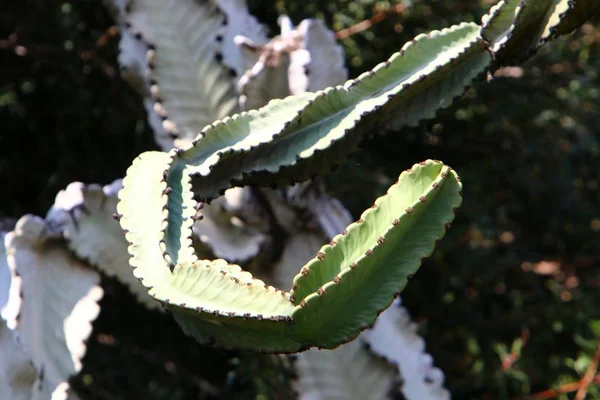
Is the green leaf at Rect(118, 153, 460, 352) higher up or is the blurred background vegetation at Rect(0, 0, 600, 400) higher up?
the green leaf at Rect(118, 153, 460, 352)

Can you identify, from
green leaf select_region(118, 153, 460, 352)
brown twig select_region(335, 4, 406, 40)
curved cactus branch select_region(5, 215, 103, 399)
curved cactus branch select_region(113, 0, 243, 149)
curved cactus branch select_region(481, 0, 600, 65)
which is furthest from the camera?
brown twig select_region(335, 4, 406, 40)

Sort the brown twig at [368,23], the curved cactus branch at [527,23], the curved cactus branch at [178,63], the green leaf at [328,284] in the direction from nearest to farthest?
the green leaf at [328,284]
the curved cactus branch at [527,23]
the curved cactus branch at [178,63]
the brown twig at [368,23]

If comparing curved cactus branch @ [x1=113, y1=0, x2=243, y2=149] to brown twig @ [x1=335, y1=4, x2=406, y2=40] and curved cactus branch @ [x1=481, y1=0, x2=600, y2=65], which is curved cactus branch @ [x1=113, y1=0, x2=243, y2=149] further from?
curved cactus branch @ [x1=481, y1=0, x2=600, y2=65]

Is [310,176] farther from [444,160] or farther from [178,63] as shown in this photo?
[444,160]

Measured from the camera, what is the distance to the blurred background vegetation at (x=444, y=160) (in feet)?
5.30

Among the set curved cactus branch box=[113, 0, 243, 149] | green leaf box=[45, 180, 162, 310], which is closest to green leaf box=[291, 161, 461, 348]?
green leaf box=[45, 180, 162, 310]

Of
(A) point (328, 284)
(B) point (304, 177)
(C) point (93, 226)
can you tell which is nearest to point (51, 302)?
(C) point (93, 226)

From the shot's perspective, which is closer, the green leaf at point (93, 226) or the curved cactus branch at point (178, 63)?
the green leaf at point (93, 226)

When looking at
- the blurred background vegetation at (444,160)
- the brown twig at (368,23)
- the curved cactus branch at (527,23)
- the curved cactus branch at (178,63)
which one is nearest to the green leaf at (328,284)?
the curved cactus branch at (527,23)

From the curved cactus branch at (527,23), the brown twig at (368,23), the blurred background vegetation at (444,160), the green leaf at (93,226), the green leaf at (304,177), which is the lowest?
the blurred background vegetation at (444,160)

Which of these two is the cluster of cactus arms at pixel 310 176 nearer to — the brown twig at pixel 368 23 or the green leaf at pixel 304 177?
the green leaf at pixel 304 177

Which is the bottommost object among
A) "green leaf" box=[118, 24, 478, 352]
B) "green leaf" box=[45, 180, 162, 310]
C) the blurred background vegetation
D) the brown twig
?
the blurred background vegetation

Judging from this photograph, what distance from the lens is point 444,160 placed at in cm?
167

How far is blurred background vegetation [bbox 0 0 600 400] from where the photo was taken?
162 cm
